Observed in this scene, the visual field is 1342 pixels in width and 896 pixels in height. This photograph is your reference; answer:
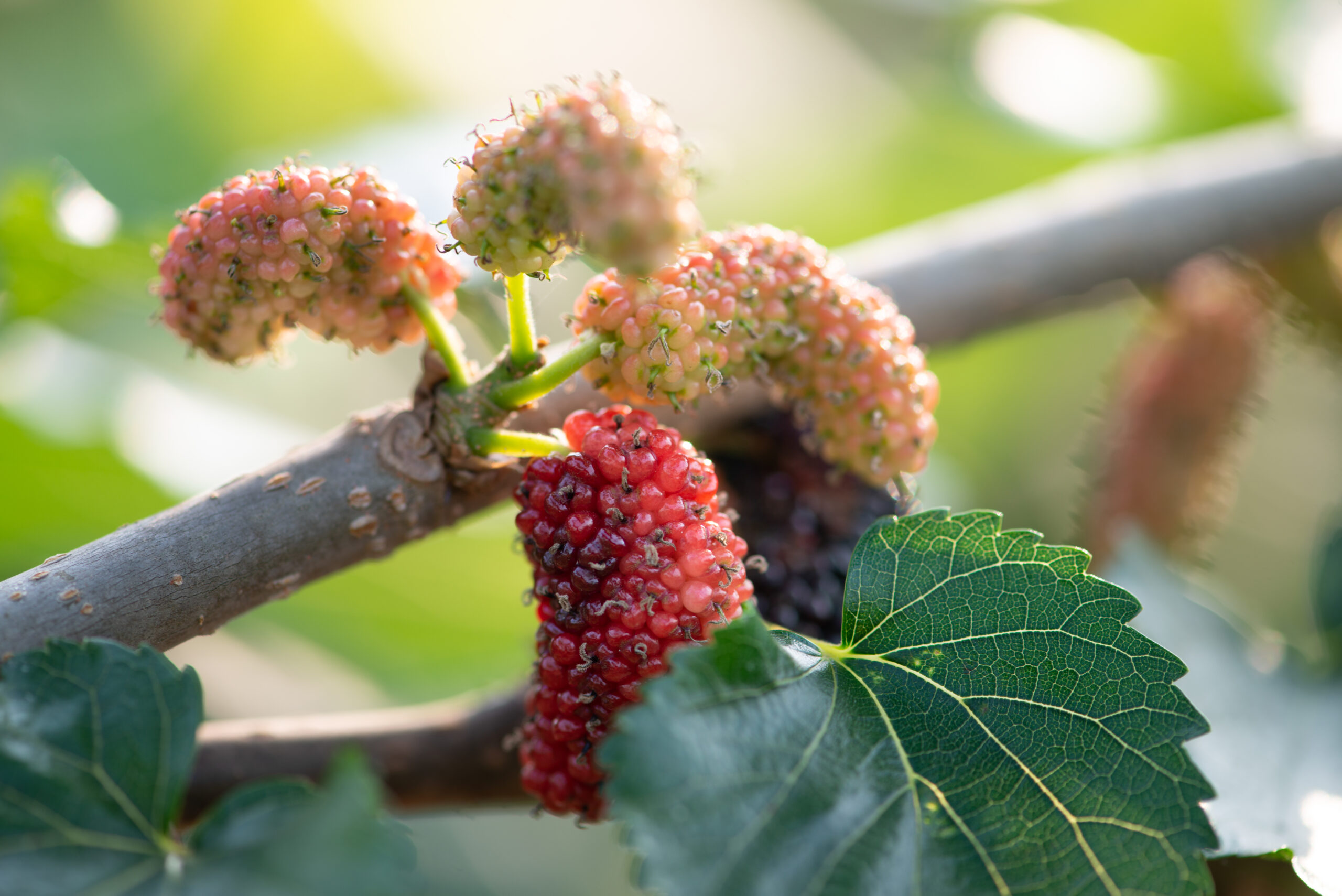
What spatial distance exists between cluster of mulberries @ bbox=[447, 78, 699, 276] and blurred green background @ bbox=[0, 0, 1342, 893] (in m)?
0.18

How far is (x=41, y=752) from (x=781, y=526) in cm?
39

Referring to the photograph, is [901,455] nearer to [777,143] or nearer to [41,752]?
[41,752]

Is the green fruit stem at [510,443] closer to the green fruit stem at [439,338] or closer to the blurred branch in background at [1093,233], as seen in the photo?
the green fruit stem at [439,338]

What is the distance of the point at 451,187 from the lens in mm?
766

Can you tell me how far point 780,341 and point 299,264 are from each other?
0.67ft

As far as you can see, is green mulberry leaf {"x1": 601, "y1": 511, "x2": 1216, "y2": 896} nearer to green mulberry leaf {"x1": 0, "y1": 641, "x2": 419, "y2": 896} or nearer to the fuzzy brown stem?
green mulberry leaf {"x1": 0, "y1": 641, "x2": 419, "y2": 896}

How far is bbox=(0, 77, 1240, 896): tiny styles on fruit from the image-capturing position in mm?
311

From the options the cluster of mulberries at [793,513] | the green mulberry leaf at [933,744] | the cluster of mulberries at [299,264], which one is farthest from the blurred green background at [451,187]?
the green mulberry leaf at [933,744]

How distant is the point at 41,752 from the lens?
321 millimetres

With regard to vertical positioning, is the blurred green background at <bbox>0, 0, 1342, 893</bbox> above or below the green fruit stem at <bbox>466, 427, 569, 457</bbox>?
above

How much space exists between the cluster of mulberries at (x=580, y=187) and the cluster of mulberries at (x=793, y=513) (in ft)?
0.77

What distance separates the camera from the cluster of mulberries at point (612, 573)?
368mm

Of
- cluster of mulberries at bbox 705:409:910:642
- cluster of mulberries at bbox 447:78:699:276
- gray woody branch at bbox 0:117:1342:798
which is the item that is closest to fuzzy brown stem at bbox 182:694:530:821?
gray woody branch at bbox 0:117:1342:798

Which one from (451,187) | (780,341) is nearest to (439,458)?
(780,341)
